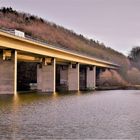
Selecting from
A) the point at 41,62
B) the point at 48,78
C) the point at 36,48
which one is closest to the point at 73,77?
the point at 41,62

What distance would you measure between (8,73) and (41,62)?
3212 cm

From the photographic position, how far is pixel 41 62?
119 meters

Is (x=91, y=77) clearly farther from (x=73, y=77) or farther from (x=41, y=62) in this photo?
(x=41, y=62)

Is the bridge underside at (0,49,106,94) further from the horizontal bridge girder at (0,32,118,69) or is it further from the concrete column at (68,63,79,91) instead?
the horizontal bridge girder at (0,32,118,69)

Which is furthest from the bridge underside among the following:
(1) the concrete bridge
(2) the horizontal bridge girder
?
(2) the horizontal bridge girder

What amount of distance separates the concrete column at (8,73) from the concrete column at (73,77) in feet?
155

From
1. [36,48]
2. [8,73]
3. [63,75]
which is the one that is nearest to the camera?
[8,73]

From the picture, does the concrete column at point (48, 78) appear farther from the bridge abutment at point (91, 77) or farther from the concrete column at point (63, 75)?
the bridge abutment at point (91, 77)

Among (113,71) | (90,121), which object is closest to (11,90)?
(90,121)

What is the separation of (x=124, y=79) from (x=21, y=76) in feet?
217

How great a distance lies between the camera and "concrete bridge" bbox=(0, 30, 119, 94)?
8569cm

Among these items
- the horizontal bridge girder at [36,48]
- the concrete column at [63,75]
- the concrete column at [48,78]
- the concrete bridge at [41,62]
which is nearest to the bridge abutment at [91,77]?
the concrete bridge at [41,62]

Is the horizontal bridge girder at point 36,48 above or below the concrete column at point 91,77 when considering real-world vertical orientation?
above

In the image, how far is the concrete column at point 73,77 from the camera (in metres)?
134
